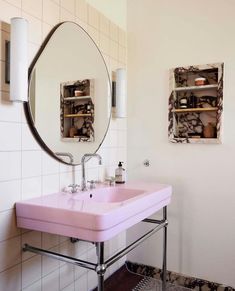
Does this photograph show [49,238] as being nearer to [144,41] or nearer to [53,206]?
[53,206]

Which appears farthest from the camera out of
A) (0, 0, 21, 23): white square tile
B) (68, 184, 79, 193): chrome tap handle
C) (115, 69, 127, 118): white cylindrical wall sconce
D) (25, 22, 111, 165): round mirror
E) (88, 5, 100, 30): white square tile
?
(115, 69, 127, 118): white cylindrical wall sconce

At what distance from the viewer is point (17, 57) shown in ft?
4.32

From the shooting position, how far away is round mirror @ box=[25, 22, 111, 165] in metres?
1.59

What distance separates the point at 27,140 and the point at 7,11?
0.65 m

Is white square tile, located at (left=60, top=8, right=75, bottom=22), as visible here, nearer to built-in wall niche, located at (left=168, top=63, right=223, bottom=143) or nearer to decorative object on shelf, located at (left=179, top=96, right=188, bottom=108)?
built-in wall niche, located at (left=168, top=63, right=223, bottom=143)

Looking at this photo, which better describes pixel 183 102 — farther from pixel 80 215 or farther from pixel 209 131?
pixel 80 215

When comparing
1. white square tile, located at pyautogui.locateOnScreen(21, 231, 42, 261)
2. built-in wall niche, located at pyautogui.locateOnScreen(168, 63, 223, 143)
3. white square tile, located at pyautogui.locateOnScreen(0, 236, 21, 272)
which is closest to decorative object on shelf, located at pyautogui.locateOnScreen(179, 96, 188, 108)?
built-in wall niche, located at pyautogui.locateOnScreen(168, 63, 223, 143)

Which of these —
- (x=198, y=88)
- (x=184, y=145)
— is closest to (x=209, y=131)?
(x=184, y=145)

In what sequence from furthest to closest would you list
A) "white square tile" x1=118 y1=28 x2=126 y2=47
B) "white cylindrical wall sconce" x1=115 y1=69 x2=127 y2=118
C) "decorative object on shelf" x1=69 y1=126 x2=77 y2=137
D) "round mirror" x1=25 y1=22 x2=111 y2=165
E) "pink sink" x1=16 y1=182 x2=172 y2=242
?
1. "white square tile" x1=118 y1=28 x2=126 y2=47
2. "white cylindrical wall sconce" x1=115 y1=69 x2=127 y2=118
3. "decorative object on shelf" x1=69 y1=126 x2=77 y2=137
4. "round mirror" x1=25 y1=22 x2=111 y2=165
5. "pink sink" x1=16 y1=182 x2=172 y2=242

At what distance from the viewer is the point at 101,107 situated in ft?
6.94

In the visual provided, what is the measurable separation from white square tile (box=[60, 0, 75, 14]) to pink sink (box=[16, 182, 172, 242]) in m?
1.16

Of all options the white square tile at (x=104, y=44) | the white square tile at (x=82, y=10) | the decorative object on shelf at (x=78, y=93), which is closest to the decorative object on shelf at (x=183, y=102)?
the white square tile at (x=104, y=44)

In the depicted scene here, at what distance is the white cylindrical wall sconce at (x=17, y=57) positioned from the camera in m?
1.31

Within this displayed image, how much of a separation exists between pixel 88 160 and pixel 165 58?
105 cm
